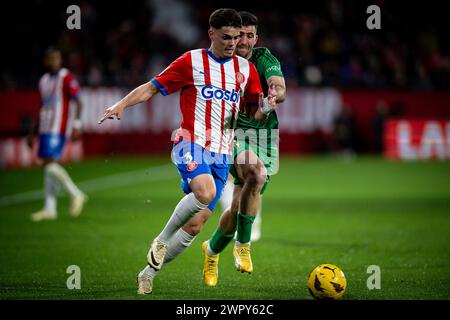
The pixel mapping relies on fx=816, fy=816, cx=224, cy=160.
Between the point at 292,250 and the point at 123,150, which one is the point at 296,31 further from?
the point at 292,250

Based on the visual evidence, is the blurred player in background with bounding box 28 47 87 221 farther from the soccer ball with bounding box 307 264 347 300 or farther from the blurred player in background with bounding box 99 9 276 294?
the soccer ball with bounding box 307 264 347 300

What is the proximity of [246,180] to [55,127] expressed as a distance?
5.86 meters

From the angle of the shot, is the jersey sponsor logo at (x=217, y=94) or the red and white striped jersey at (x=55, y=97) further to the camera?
the red and white striped jersey at (x=55, y=97)

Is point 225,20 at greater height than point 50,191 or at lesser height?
greater

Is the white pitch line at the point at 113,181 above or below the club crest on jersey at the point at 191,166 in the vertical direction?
below

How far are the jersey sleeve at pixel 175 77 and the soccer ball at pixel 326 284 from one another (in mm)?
1913

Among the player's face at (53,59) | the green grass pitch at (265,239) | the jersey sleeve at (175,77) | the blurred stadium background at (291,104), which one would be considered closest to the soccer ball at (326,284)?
the green grass pitch at (265,239)

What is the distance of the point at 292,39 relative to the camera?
86.2 feet

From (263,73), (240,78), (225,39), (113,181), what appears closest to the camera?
(225,39)

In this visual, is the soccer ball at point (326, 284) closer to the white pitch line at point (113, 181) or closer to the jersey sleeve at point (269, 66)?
the jersey sleeve at point (269, 66)

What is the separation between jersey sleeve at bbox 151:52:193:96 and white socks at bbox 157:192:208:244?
92 centimetres

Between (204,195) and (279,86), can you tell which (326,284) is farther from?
(279,86)

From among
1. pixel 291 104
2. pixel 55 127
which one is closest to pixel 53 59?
pixel 55 127

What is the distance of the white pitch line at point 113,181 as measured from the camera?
1484cm
